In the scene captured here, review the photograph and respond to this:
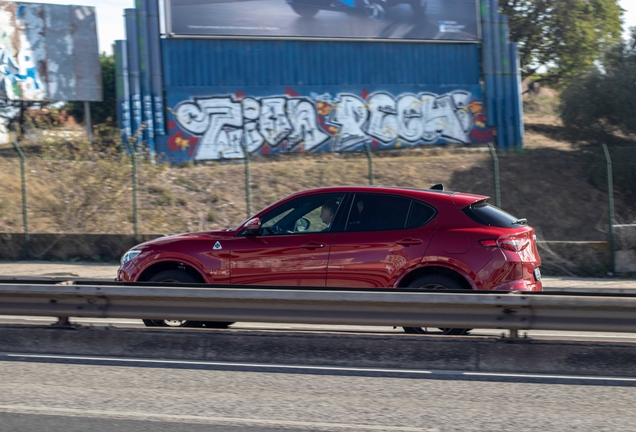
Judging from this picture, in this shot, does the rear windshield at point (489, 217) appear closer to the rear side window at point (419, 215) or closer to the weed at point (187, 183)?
the rear side window at point (419, 215)

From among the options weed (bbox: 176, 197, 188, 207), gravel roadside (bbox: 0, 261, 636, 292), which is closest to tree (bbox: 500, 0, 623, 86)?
weed (bbox: 176, 197, 188, 207)

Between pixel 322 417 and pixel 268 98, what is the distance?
2570 cm

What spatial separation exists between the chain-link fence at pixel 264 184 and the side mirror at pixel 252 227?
876cm

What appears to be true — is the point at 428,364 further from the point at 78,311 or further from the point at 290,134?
the point at 290,134

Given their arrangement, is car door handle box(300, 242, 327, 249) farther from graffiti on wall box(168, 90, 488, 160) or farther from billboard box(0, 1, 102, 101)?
billboard box(0, 1, 102, 101)

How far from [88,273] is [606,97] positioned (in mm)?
21670

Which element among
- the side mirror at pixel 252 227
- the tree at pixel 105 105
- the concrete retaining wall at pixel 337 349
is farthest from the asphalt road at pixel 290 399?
the tree at pixel 105 105

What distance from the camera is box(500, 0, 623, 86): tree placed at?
124 ft

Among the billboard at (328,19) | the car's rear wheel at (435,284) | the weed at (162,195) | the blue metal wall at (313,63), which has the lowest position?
the weed at (162,195)

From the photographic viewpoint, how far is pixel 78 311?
731 cm

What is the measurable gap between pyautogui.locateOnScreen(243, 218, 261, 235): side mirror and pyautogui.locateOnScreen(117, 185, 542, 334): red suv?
1 centimetres

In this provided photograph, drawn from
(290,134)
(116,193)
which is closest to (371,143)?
(290,134)

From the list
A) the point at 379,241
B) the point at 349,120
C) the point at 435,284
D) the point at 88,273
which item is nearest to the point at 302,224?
the point at 379,241

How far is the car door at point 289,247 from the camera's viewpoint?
8188mm
